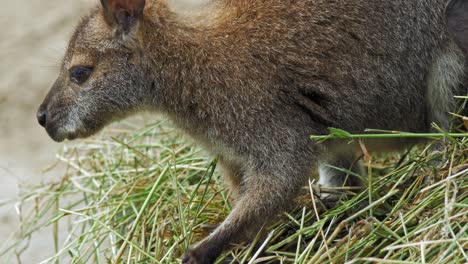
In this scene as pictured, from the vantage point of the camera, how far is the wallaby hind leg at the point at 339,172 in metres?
4.99

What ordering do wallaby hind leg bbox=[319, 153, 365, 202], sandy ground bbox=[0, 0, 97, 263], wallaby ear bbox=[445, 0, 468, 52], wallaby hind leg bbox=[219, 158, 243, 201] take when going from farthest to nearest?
sandy ground bbox=[0, 0, 97, 263] < wallaby hind leg bbox=[319, 153, 365, 202] < wallaby hind leg bbox=[219, 158, 243, 201] < wallaby ear bbox=[445, 0, 468, 52]

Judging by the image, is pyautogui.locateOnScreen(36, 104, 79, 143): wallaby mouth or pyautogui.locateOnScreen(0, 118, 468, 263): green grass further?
pyautogui.locateOnScreen(36, 104, 79, 143): wallaby mouth

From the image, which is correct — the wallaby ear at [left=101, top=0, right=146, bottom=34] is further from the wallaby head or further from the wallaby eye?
the wallaby eye

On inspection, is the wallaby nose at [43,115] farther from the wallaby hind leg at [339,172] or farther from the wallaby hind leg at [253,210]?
the wallaby hind leg at [339,172]

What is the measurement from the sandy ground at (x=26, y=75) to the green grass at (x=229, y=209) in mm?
2035

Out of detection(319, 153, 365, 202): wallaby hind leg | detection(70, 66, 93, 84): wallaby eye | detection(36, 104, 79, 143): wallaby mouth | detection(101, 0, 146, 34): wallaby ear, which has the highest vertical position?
detection(101, 0, 146, 34): wallaby ear

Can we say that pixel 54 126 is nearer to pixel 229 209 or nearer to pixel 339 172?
pixel 229 209

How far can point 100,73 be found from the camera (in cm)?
479

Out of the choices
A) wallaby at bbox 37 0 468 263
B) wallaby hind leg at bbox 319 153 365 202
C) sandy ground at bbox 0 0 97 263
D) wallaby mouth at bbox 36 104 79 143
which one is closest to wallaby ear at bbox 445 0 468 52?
wallaby at bbox 37 0 468 263

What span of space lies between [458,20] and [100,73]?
1831 mm

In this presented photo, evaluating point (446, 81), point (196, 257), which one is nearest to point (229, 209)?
point (196, 257)

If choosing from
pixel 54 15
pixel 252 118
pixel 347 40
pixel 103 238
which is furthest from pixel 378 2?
pixel 54 15

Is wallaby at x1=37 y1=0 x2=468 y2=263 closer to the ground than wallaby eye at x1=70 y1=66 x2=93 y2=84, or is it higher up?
closer to the ground

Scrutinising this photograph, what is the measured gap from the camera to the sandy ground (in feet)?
27.9
